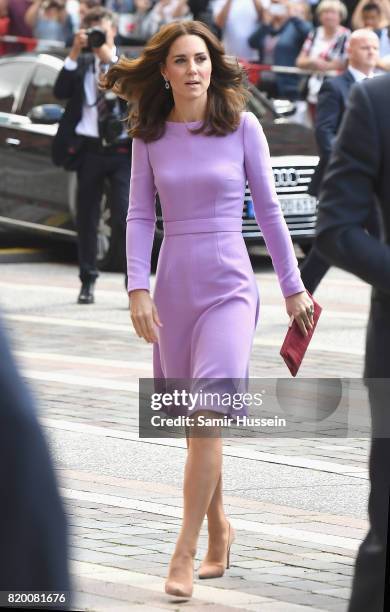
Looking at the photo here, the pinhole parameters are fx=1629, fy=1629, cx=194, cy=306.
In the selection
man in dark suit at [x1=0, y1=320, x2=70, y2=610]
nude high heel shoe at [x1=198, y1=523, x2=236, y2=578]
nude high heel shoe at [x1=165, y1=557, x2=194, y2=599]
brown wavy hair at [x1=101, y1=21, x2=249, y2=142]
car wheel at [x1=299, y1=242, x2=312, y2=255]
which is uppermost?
man in dark suit at [x1=0, y1=320, x2=70, y2=610]

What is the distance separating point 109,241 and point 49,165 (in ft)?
3.92

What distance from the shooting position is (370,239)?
137 inches

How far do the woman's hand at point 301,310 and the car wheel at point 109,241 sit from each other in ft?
28.6

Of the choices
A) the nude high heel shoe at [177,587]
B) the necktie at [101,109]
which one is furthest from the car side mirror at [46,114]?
the nude high heel shoe at [177,587]

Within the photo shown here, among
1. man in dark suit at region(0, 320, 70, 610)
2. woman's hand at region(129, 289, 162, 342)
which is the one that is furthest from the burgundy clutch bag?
man in dark suit at region(0, 320, 70, 610)

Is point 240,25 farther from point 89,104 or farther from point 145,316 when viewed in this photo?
point 145,316

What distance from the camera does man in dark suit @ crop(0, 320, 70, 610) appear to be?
57.1 inches

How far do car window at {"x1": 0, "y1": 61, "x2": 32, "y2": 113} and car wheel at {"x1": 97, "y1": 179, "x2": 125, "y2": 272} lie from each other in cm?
178

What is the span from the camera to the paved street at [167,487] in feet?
16.4

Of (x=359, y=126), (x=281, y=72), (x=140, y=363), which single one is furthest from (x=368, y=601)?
(x=281, y=72)

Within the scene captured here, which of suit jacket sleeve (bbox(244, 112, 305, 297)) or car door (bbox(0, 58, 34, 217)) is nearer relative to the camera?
suit jacket sleeve (bbox(244, 112, 305, 297))

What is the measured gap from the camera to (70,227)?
14.8m

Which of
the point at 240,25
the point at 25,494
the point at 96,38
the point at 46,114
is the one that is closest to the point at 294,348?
the point at 25,494

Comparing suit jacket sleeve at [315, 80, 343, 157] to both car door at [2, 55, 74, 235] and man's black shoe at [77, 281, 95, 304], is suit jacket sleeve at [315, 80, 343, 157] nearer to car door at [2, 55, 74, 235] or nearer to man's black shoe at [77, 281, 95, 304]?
man's black shoe at [77, 281, 95, 304]
